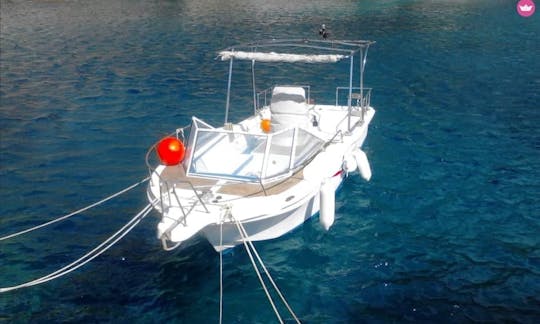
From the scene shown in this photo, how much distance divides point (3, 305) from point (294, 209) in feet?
25.9

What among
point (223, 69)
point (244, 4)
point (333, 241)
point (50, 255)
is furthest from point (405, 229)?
point (244, 4)

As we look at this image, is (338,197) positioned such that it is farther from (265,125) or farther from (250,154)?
(250,154)

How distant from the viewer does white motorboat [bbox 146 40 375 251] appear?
41.2 feet

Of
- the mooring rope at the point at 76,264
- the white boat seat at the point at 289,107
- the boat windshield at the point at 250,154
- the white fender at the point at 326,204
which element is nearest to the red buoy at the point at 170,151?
the boat windshield at the point at 250,154

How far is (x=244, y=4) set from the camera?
6881cm

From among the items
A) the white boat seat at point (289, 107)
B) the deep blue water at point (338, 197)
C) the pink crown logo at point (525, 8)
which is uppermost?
the pink crown logo at point (525, 8)

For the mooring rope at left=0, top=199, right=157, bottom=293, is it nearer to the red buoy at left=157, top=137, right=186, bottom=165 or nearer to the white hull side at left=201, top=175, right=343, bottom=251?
the red buoy at left=157, top=137, right=186, bottom=165

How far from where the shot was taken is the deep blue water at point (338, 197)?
12.3 meters

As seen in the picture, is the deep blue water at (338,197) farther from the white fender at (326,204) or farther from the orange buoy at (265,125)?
the orange buoy at (265,125)

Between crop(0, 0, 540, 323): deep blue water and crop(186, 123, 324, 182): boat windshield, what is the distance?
84.0 inches

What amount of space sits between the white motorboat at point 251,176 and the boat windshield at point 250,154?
0.03 metres

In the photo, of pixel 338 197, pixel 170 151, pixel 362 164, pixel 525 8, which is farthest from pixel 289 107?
pixel 525 8

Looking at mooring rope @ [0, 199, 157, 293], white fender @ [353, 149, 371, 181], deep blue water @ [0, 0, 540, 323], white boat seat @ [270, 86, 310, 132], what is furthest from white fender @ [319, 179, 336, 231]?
mooring rope @ [0, 199, 157, 293]

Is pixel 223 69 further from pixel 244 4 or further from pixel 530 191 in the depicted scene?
→ pixel 244 4
